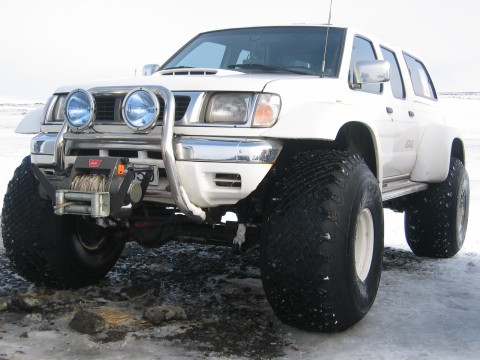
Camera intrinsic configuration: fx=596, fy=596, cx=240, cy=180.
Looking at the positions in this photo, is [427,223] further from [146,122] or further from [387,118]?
[146,122]

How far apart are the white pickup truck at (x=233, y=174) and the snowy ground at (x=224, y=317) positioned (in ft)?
0.56

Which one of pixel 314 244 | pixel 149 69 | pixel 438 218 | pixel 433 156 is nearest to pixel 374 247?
pixel 314 244

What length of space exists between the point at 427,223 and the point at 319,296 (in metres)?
2.92

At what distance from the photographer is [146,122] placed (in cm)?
326

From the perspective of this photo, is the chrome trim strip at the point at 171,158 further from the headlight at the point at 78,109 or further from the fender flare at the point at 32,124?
the fender flare at the point at 32,124

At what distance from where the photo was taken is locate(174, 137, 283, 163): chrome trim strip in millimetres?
3121

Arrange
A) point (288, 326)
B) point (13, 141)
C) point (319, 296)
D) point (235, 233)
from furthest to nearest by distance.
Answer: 1. point (13, 141)
2. point (235, 233)
3. point (288, 326)
4. point (319, 296)

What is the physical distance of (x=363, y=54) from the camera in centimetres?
459

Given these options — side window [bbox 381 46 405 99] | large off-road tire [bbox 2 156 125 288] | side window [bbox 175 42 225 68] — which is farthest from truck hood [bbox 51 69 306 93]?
side window [bbox 381 46 405 99]

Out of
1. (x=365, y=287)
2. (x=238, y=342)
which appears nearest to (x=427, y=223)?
(x=365, y=287)

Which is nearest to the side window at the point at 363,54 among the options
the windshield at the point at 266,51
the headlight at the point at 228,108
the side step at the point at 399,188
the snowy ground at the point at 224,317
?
the windshield at the point at 266,51

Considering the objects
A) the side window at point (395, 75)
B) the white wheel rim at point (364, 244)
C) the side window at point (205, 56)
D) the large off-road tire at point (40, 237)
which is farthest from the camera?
Answer: the side window at point (395, 75)

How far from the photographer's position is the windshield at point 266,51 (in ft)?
13.7

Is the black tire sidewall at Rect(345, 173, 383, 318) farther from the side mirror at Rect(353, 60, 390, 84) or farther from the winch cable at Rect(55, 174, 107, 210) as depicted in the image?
the winch cable at Rect(55, 174, 107, 210)
